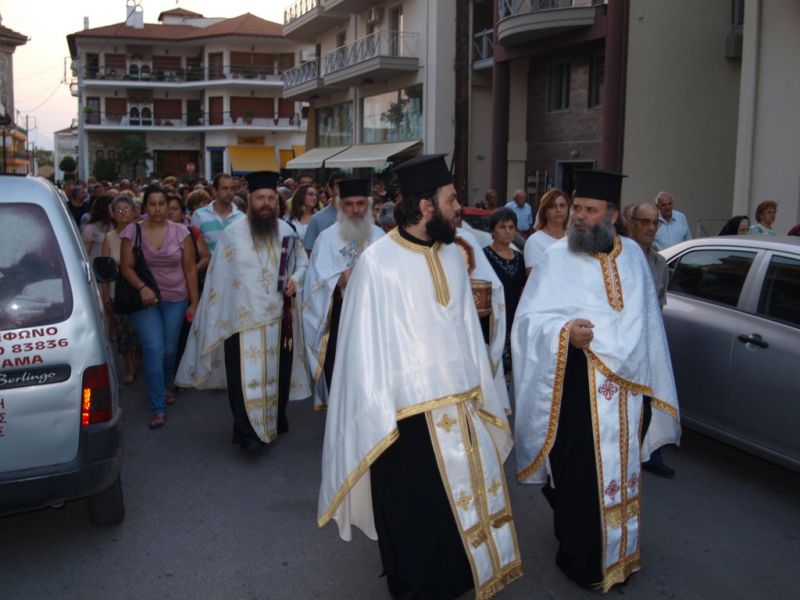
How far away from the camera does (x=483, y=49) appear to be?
26562 mm

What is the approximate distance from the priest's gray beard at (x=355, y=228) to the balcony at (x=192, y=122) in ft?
196

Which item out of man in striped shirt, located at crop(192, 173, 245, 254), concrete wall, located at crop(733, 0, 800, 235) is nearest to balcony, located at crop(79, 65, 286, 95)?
concrete wall, located at crop(733, 0, 800, 235)

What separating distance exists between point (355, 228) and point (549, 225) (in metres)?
1.80

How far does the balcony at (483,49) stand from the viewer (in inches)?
1028

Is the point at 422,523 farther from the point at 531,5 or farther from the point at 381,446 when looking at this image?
the point at 531,5

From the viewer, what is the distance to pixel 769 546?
16.3ft

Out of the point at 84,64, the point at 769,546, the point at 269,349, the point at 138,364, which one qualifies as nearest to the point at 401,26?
the point at 138,364

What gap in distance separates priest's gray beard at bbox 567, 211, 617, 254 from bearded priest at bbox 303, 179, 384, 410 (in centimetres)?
224

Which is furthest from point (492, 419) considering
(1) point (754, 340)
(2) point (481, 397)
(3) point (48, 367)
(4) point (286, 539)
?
(1) point (754, 340)

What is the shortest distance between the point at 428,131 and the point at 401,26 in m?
4.37

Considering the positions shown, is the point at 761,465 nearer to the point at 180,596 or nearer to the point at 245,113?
the point at 180,596

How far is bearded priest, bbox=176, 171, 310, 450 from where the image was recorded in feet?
21.5

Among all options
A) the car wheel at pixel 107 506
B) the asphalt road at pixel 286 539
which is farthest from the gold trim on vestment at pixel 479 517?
the car wheel at pixel 107 506

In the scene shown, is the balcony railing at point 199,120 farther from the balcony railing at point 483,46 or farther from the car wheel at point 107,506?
the car wheel at point 107,506
